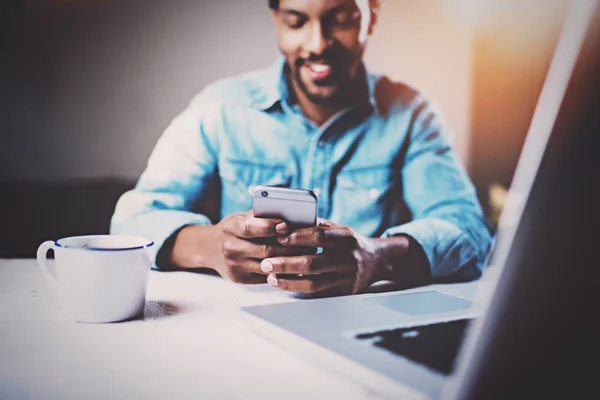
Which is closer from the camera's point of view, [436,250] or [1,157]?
[436,250]

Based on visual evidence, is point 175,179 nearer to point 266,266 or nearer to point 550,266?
point 266,266

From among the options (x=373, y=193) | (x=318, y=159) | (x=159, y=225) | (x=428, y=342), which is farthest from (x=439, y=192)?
(x=428, y=342)

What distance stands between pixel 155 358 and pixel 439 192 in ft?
2.71

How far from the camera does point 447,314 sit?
2.02ft

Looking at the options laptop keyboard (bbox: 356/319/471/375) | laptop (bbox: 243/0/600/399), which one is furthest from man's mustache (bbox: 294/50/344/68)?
laptop (bbox: 243/0/600/399)

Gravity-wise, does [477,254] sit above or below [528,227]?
below

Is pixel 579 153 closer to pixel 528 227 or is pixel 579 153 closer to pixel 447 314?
pixel 528 227

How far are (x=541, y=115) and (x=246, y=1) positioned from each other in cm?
98

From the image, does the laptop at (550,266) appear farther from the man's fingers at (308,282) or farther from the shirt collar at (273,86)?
the shirt collar at (273,86)

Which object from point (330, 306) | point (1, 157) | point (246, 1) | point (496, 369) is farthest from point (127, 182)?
point (496, 369)

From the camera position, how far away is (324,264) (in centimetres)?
77

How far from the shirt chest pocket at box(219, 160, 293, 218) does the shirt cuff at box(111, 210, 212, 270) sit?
0.10 m

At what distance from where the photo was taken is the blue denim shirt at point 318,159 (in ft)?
3.75

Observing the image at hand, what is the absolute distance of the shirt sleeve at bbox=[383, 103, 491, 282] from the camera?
3.38 ft
